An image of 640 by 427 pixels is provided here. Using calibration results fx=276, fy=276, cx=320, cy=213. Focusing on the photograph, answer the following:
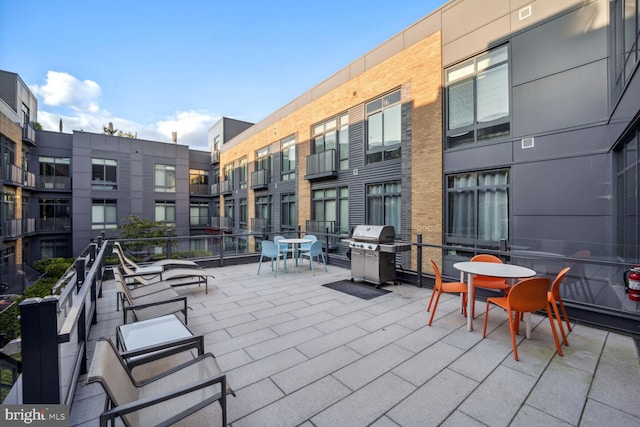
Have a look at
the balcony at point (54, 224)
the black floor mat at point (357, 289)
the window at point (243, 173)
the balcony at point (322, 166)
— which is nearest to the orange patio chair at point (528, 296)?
the black floor mat at point (357, 289)

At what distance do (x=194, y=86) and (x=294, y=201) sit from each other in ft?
26.2

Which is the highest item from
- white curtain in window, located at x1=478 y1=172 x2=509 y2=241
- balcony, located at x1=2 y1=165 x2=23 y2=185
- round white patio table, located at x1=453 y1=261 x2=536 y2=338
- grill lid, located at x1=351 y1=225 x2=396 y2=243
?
balcony, located at x1=2 y1=165 x2=23 y2=185

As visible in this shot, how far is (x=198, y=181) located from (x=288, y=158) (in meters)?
13.9

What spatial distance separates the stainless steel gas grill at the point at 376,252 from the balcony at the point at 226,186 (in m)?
16.7

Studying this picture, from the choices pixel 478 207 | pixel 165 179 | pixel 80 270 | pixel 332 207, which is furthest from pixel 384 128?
pixel 165 179

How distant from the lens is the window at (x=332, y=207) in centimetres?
1081

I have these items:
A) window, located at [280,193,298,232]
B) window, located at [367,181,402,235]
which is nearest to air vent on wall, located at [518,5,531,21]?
window, located at [367,181,402,235]

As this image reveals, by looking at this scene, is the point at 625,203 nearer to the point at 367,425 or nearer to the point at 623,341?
the point at 623,341

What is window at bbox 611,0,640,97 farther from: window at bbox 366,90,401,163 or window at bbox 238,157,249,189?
window at bbox 238,157,249,189

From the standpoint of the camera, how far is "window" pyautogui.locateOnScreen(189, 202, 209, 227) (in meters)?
24.4

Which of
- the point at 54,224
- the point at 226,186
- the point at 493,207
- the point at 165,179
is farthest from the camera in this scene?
the point at 165,179

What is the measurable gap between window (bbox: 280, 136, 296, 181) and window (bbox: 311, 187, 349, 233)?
2211 millimetres

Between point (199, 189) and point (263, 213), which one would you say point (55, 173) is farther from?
point (263, 213)

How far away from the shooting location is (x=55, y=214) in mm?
18375
